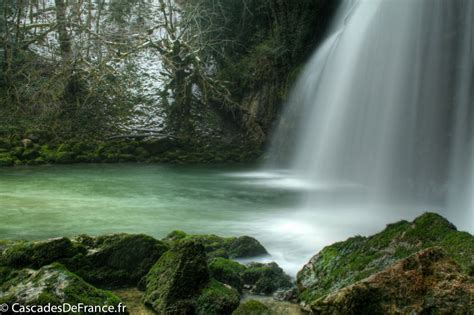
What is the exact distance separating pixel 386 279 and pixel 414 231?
1.37 meters

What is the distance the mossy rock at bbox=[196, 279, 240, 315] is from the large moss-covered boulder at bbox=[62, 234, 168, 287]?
1.14 meters

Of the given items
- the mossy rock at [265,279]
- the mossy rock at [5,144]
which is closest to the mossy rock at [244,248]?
the mossy rock at [265,279]

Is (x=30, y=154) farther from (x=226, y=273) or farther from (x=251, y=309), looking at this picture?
(x=251, y=309)

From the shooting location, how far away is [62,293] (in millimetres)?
3834

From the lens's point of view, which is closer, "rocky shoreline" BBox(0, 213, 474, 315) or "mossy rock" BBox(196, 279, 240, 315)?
"rocky shoreline" BBox(0, 213, 474, 315)

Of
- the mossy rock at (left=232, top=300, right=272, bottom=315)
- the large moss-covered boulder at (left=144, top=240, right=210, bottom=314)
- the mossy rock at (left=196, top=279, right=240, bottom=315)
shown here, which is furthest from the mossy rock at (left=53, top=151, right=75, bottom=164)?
the mossy rock at (left=232, top=300, right=272, bottom=315)

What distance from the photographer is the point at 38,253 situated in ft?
17.1

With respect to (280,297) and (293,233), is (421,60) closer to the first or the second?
(293,233)

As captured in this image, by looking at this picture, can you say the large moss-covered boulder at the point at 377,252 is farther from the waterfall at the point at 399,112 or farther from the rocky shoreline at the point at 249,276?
the waterfall at the point at 399,112

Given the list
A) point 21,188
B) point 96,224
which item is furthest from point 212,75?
point 96,224

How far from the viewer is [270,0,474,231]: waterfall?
1115 centimetres

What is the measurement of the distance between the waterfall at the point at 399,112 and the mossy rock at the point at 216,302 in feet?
20.0

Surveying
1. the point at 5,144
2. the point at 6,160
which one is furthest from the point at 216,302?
the point at 5,144

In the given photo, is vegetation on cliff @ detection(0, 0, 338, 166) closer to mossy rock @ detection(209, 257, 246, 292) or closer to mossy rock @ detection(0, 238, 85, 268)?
mossy rock @ detection(0, 238, 85, 268)
